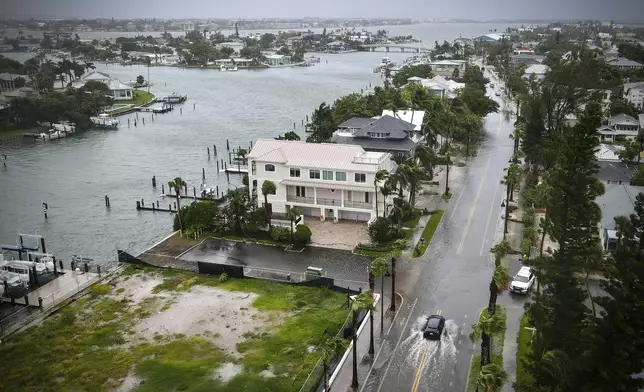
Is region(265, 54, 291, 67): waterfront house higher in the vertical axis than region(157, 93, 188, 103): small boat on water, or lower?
higher

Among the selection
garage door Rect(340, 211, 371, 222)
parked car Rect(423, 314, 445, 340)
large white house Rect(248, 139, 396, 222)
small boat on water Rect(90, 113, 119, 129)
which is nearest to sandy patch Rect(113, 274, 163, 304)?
large white house Rect(248, 139, 396, 222)

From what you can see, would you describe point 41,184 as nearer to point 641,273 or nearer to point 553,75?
point 553,75

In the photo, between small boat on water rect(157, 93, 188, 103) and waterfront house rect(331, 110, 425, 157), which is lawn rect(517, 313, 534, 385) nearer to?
waterfront house rect(331, 110, 425, 157)

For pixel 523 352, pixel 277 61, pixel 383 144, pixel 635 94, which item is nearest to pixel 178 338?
pixel 523 352

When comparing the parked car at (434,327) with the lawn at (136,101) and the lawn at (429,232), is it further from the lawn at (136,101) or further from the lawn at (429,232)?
the lawn at (136,101)

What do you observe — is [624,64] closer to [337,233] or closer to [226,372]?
[337,233]

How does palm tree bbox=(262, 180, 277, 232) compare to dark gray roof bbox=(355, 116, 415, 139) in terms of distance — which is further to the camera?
dark gray roof bbox=(355, 116, 415, 139)
